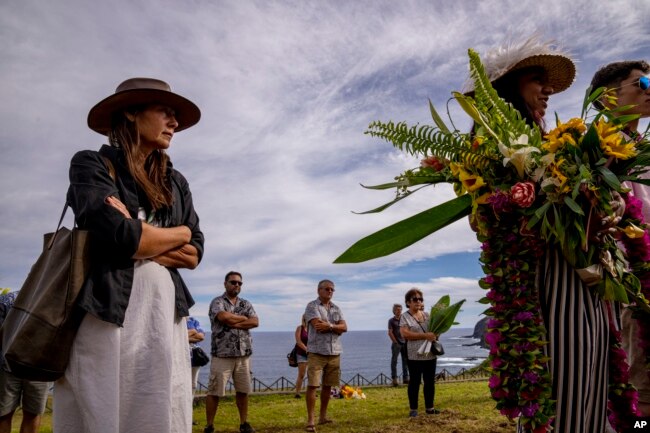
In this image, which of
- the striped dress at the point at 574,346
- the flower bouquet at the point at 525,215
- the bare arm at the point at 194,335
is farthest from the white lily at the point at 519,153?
the bare arm at the point at 194,335

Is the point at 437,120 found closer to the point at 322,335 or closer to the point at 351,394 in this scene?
the point at 322,335

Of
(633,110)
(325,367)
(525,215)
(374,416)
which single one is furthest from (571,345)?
(374,416)

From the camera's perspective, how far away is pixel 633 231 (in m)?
2.15

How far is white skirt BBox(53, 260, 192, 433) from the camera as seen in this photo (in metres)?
1.84

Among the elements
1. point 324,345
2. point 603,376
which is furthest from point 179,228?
point 324,345

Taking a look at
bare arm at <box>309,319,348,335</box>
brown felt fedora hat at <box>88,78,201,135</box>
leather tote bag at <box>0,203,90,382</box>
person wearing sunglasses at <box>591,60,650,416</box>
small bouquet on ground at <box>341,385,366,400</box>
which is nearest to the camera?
leather tote bag at <box>0,203,90,382</box>

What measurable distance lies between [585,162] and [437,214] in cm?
58

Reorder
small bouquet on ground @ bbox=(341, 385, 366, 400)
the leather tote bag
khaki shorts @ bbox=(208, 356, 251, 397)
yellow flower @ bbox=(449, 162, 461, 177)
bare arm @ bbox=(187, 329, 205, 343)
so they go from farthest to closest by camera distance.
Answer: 1. small bouquet on ground @ bbox=(341, 385, 366, 400)
2. bare arm @ bbox=(187, 329, 205, 343)
3. khaki shorts @ bbox=(208, 356, 251, 397)
4. yellow flower @ bbox=(449, 162, 461, 177)
5. the leather tote bag

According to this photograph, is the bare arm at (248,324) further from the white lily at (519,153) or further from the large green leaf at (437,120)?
the white lily at (519,153)

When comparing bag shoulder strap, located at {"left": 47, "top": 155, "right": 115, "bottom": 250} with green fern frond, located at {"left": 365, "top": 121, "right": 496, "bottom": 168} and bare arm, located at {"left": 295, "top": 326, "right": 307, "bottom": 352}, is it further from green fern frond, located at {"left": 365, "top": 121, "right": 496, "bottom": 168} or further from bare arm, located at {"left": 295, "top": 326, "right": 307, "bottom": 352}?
bare arm, located at {"left": 295, "top": 326, "right": 307, "bottom": 352}

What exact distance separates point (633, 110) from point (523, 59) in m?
1.10

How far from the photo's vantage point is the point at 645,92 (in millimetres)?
2965

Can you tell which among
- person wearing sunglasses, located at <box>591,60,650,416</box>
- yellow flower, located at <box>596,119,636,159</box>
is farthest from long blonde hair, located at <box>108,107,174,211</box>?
person wearing sunglasses, located at <box>591,60,650,416</box>

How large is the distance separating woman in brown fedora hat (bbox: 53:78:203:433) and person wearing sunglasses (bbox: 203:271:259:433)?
4.84 meters
